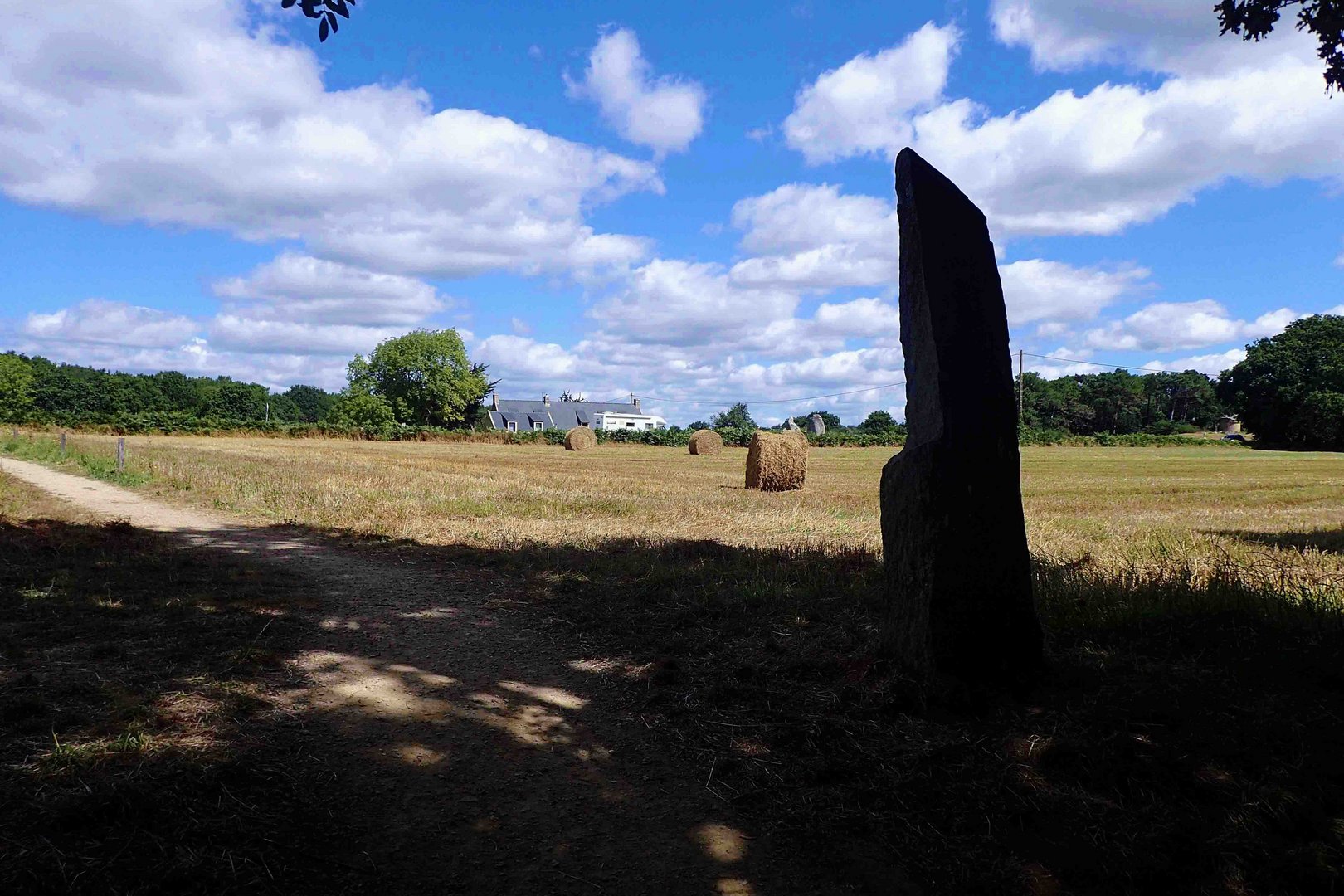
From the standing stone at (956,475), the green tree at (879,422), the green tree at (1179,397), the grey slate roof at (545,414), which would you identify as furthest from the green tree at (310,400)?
the standing stone at (956,475)

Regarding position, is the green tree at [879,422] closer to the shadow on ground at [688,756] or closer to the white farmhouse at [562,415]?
the white farmhouse at [562,415]

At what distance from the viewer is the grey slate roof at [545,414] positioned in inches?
4727

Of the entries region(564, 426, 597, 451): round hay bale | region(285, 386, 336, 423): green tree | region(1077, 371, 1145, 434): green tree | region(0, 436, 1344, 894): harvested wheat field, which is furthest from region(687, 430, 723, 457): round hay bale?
region(285, 386, 336, 423): green tree

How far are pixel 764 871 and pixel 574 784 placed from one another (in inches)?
45.2

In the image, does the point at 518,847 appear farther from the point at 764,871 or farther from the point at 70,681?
the point at 70,681

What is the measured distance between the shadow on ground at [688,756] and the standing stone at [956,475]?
301 mm

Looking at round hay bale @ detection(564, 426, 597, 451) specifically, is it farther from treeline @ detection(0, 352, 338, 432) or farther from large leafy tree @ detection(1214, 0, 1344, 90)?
large leafy tree @ detection(1214, 0, 1344, 90)

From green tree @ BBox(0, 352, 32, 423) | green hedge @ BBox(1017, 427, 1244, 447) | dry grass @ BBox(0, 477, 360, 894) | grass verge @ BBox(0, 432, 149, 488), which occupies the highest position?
green tree @ BBox(0, 352, 32, 423)

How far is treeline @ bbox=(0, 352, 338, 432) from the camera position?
6481 cm

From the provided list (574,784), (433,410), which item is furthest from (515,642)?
(433,410)

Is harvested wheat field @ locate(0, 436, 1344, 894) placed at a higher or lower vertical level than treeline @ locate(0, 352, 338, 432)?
lower

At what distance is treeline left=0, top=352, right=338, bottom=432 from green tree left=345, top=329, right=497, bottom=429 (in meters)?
11.3

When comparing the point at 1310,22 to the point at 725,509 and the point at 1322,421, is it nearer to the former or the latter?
the point at 725,509

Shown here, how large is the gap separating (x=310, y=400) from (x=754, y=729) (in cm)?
18562
